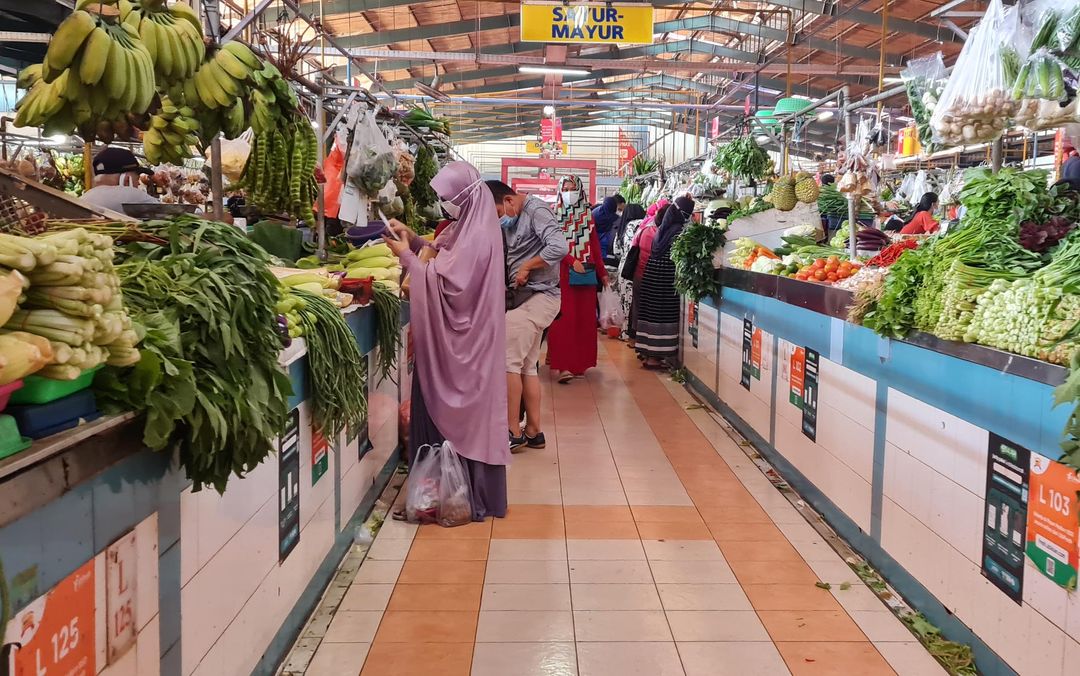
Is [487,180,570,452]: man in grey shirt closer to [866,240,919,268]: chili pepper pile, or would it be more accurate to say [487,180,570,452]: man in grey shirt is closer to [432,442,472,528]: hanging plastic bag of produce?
[432,442,472,528]: hanging plastic bag of produce

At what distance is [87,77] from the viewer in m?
2.14

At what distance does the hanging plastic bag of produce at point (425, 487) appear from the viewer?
423 cm

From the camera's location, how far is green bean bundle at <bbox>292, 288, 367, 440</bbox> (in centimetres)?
309

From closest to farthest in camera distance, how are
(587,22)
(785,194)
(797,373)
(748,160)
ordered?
(797,373), (785,194), (748,160), (587,22)

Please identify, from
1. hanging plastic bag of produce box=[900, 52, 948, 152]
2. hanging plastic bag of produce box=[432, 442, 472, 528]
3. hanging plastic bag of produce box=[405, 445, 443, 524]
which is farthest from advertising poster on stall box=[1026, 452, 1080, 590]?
hanging plastic bag of produce box=[405, 445, 443, 524]

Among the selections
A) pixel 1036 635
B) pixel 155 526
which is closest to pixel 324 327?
pixel 155 526

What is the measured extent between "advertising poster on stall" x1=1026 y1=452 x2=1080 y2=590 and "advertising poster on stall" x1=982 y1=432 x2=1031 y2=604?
0.04 m

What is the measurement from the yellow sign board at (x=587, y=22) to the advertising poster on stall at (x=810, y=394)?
4.69m

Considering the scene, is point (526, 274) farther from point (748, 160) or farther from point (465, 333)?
point (748, 160)

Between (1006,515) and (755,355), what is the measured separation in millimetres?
3186

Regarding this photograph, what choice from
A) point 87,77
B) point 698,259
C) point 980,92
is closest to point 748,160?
point 698,259

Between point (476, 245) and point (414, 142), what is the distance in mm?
2592

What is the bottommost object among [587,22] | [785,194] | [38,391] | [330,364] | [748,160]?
[330,364]

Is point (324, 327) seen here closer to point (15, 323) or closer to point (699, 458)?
point (15, 323)
